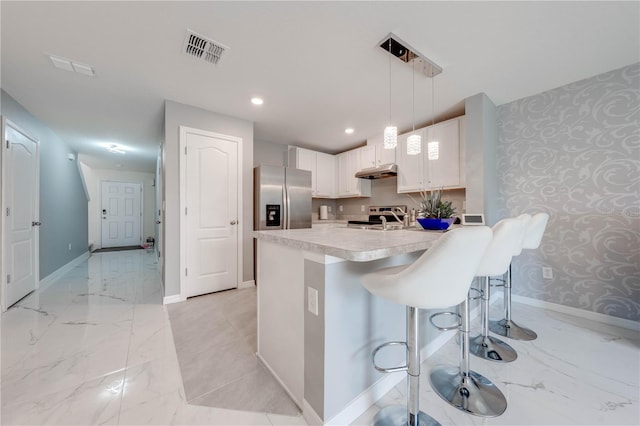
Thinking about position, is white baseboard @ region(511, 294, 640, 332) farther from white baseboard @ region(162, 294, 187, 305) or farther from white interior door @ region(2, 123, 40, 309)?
white interior door @ region(2, 123, 40, 309)

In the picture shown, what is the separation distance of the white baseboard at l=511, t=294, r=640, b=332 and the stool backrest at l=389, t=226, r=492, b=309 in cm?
258

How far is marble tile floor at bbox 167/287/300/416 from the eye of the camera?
130 centimetres

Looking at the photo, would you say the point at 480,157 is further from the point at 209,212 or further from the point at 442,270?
the point at 209,212

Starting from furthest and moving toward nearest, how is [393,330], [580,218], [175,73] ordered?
1. [580,218]
2. [175,73]
3. [393,330]

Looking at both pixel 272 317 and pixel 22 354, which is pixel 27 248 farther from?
pixel 272 317

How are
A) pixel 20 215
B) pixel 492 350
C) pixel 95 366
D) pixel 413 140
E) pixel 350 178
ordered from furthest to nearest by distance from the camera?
pixel 350 178 < pixel 20 215 < pixel 413 140 < pixel 492 350 < pixel 95 366

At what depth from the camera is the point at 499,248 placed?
4.44 feet

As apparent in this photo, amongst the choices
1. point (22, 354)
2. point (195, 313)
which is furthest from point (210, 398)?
point (22, 354)

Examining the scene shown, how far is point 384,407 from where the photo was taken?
125 cm

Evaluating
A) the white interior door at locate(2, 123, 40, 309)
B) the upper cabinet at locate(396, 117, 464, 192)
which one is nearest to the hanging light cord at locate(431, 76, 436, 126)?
the upper cabinet at locate(396, 117, 464, 192)

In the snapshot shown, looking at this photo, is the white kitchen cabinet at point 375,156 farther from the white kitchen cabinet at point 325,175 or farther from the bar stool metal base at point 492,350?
the bar stool metal base at point 492,350

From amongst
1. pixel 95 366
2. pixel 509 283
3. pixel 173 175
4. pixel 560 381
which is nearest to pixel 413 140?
pixel 509 283

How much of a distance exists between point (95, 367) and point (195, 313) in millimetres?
903

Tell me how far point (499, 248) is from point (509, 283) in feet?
3.44
